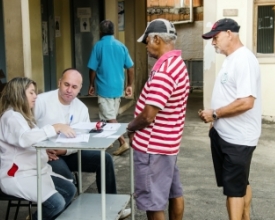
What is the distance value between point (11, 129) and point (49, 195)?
1.81 ft

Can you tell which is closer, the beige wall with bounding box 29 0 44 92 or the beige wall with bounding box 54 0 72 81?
the beige wall with bounding box 29 0 44 92

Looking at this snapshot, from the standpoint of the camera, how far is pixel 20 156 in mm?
4043

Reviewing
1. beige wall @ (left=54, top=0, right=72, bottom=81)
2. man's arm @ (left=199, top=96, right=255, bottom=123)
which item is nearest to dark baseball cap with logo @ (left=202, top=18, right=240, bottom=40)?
man's arm @ (left=199, top=96, right=255, bottom=123)

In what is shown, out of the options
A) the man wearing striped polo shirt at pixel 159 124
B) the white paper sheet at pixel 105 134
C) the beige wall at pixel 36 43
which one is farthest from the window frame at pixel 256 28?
the white paper sheet at pixel 105 134

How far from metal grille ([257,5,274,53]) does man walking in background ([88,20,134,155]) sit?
3.31 m

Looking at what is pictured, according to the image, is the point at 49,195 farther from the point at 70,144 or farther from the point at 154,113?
the point at 154,113

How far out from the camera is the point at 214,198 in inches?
219

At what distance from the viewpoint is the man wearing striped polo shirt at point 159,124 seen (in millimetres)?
3854

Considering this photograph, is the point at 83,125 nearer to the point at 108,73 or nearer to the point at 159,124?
the point at 159,124

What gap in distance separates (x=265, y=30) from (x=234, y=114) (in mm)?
5754

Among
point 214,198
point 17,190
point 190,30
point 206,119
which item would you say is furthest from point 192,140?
point 190,30

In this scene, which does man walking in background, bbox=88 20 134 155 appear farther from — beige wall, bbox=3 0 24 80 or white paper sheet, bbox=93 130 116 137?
white paper sheet, bbox=93 130 116 137

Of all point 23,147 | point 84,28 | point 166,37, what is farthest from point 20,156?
point 84,28

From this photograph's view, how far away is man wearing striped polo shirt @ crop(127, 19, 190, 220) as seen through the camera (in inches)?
152
